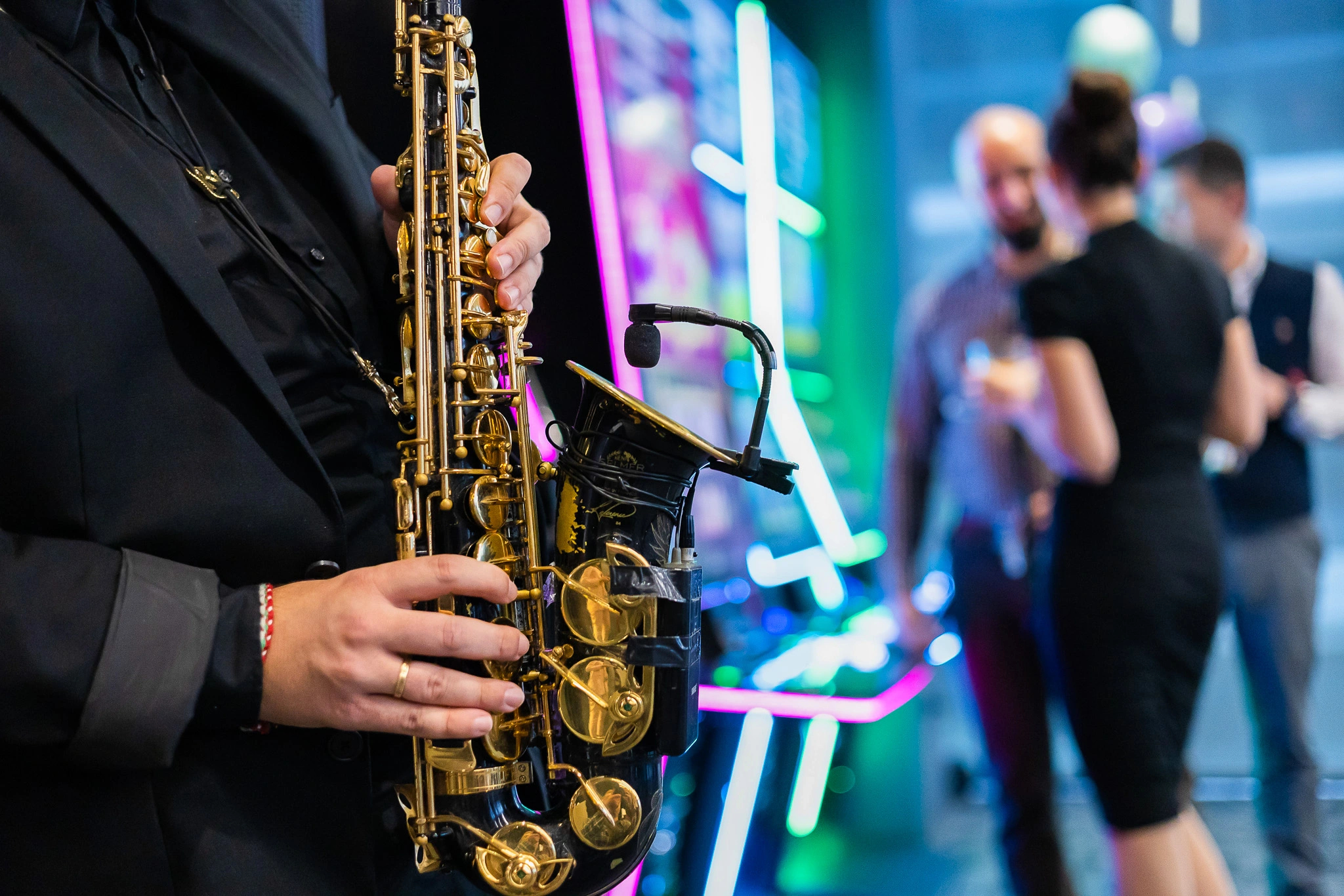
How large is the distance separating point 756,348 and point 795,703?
1.40 metres

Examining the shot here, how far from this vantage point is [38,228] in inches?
32.7

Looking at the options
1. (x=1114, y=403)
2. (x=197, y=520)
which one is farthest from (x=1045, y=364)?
(x=197, y=520)

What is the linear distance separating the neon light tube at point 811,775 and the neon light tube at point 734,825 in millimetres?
593

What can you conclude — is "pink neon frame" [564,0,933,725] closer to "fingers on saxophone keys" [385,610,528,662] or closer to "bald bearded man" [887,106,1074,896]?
"fingers on saxophone keys" [385,610,528,662]

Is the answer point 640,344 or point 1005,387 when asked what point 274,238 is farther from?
point 1005,387

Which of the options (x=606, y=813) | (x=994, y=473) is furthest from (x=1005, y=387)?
(x=606, y=813)

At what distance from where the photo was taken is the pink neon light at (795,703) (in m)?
2.19

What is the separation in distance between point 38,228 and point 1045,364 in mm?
2012

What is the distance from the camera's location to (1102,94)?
2.32 meters

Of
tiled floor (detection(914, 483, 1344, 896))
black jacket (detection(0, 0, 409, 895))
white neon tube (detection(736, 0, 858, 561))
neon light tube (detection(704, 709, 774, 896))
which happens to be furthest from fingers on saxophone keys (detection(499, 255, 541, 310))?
tiled floor (detection(914, 483, 1344, 896))

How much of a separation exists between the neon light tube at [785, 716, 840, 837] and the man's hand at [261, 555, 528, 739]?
90.5 inches

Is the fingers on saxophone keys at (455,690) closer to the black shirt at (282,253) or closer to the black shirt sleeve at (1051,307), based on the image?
the black shirt at (282,253)

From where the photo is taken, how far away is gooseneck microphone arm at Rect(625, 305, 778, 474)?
1006 mm

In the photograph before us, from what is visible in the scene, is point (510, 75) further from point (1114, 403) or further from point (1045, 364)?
point (1114, 403)
